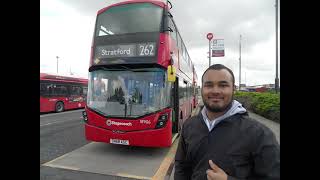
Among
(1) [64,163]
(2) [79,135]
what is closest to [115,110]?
(1) [64,163]

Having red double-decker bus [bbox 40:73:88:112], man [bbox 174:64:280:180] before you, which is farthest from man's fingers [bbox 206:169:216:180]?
red double-decker bus [bbox 40:73:88:112]

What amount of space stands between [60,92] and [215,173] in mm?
18974

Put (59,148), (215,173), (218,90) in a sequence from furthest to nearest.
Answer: (59,148)
(218,90)
(215,173)

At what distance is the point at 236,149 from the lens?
5.84ft

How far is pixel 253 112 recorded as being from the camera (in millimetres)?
16016

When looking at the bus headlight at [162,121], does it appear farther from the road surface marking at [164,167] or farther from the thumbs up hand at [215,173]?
the thumbs up hand at [215,173]

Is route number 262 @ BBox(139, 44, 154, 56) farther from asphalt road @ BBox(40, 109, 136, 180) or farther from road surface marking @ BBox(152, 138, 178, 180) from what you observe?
asphalt road @ BBox(40, 109, 136, 180)

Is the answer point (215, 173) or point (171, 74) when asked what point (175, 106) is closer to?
point (171, 74)

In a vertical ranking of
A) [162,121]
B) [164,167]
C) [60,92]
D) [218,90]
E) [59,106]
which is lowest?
[164,167]

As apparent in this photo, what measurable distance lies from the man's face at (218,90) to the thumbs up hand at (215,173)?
1.34ft

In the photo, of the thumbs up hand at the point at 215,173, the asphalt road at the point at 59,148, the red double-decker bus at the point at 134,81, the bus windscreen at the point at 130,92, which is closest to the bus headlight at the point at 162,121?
the red double-decker bus at the point at 134,81

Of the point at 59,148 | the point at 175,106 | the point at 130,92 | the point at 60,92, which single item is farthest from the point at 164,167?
the point at 60,92
